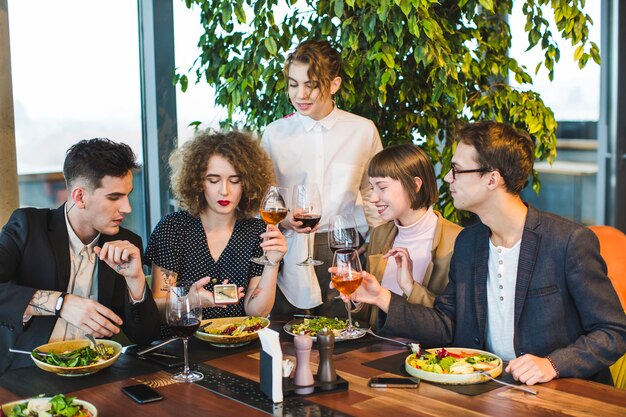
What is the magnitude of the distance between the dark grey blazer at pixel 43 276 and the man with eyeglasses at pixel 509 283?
2.33 ft

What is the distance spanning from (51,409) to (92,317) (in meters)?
0.53

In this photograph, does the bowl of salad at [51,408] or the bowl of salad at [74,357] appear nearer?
the bowl of salad at [51,408]

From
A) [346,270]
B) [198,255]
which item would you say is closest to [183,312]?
[346,270]

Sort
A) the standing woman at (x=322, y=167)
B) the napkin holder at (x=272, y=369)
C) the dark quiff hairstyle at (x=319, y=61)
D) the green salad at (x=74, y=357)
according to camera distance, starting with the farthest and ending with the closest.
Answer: the standing woman at (x=322, y=167), the dark quiff hairstyle at (x=319, y=61), the green salad at (x=74, y=357), the napkin holder at (x=272, y=369)

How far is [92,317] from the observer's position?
2.25 meters

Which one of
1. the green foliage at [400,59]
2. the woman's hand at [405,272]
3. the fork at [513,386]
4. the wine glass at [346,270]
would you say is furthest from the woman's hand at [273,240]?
the green foliage at [400,59]

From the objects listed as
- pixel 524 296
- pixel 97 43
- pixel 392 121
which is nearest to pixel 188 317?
pixel 524 296

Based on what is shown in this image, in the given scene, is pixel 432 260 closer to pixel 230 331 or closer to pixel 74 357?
pixel 230 331

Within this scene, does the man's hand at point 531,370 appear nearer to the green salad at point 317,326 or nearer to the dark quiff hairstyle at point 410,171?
the green salad at point 317,326

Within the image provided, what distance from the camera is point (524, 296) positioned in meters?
2.32

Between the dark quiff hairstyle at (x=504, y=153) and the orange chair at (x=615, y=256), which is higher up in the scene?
the dark quiff hairstyle at (x=504, y=153)

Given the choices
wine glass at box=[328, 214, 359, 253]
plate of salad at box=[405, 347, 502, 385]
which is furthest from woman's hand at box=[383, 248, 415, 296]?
plate of salad at box=[405, 347, 502, 385]

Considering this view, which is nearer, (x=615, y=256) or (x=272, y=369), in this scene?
(x=272, y=369)

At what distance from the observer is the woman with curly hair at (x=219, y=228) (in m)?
2.89
